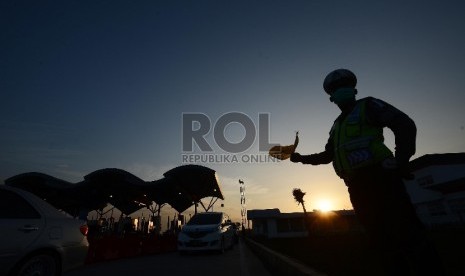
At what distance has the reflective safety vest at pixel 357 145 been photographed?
2182 mm

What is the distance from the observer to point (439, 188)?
37.4 meters

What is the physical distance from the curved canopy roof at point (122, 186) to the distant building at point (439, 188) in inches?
1059

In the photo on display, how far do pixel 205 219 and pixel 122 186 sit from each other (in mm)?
15492

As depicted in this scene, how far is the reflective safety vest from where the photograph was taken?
2.18 meters

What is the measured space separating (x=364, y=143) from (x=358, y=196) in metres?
0.42

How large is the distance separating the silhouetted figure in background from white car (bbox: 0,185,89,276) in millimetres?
4192

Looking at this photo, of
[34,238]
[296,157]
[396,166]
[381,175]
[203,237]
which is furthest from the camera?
[203,237]

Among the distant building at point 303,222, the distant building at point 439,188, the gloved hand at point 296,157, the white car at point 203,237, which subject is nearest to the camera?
the gloved hand at point 296,157

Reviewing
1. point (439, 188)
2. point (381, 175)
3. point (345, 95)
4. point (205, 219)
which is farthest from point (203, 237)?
point (439, 188)

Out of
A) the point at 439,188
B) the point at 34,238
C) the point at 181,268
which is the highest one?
the point at 439,188

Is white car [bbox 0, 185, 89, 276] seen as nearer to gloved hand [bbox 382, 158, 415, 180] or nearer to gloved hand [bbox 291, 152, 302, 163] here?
gloved hand [bbox 291, 152, 302, 163]

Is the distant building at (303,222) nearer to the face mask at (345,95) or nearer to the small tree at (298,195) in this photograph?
the small tree at (298,195)

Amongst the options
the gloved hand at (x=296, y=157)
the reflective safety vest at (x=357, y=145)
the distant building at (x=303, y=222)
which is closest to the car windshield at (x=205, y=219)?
the gloved hand at (x=296, y=157)

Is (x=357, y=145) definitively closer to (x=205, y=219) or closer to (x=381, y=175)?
(x=381, y=175)
